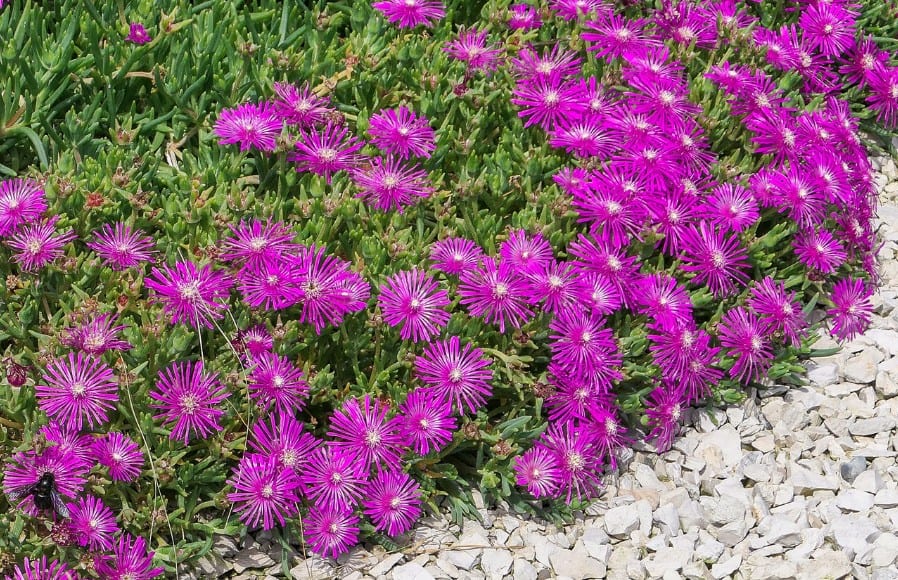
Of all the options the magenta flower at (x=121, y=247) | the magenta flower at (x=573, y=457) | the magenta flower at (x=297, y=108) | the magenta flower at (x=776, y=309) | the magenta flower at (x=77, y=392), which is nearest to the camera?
the magenta flower at (x=77, y=392)

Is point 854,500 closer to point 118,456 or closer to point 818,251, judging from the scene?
point 818,251

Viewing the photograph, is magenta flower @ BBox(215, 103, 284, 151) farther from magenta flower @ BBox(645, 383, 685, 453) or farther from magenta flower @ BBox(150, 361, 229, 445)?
magenta flower @ BBox(645, 383, 685, 453)

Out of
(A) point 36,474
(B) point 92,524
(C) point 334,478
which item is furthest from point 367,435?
(A) point 36,474

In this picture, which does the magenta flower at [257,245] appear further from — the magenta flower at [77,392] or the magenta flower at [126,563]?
the magenta flower at [126,563]

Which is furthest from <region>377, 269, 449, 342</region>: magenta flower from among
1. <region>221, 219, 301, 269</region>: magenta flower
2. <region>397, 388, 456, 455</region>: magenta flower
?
<region>221, 219, 301, 269</region>: magenta flower

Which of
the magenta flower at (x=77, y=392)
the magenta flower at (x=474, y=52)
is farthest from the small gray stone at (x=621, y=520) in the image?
the magenta flower at (x=474, y=52)
